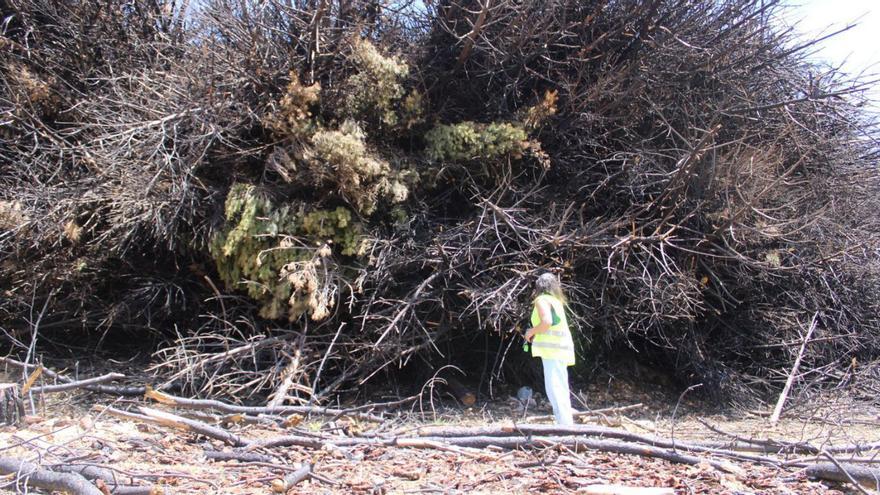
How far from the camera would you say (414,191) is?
309 inches

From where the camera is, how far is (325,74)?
25.1 feet

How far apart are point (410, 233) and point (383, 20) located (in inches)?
109

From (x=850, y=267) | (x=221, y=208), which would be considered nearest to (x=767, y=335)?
(x=850, y=267)

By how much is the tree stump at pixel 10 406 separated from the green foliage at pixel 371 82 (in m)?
4.21

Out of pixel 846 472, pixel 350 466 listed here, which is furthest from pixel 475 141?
pixel 846 472

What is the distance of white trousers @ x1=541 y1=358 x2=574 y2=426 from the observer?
564cm

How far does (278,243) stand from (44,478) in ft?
12.5

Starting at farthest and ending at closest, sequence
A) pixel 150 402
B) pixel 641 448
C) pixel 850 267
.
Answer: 1. pixel 850 267
2. pixel 150 402
3. pixel 641 448

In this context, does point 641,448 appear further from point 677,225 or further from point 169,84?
point 169,84

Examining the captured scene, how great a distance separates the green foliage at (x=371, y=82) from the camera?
7.24m

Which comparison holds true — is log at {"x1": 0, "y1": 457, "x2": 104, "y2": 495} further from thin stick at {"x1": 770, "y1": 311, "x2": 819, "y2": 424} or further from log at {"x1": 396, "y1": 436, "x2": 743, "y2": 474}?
thin stick at {"x1": 770, "y1": 311, "x2": 819, "y2": 424}

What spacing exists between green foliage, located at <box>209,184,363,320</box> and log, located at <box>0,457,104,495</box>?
10.6ft

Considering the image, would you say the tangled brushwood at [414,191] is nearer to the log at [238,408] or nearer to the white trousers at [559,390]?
the log at [238,408]

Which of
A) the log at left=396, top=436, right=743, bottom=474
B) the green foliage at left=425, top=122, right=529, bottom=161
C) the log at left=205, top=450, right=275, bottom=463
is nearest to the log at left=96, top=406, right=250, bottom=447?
the log at left=205, top=450, right=275, bottom=463
